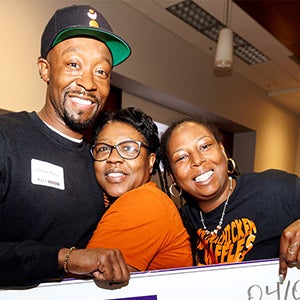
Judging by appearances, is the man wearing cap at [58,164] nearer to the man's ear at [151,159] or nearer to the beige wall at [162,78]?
the man's ear at [151,159]

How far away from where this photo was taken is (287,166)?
7258mm

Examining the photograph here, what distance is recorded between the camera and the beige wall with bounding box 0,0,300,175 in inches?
108

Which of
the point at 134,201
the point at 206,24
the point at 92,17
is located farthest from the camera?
the point at 206,24

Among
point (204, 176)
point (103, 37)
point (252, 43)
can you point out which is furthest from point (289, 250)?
point (252, 43)

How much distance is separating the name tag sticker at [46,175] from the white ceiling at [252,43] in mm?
3018

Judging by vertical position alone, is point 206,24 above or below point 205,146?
above

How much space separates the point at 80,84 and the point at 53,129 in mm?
177

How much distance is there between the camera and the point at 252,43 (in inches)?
177

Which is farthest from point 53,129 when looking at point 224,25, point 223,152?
point 224,25

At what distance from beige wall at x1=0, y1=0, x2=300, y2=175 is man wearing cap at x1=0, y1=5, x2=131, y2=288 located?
1.66 metres

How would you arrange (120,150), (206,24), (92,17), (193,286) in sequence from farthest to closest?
(206,24) → (120,150) → (92,17) → (193,286)

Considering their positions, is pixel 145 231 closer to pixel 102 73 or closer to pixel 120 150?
pixel 120 150

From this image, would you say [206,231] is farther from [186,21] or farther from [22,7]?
[186,21]

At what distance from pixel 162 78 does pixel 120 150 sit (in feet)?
9.98
